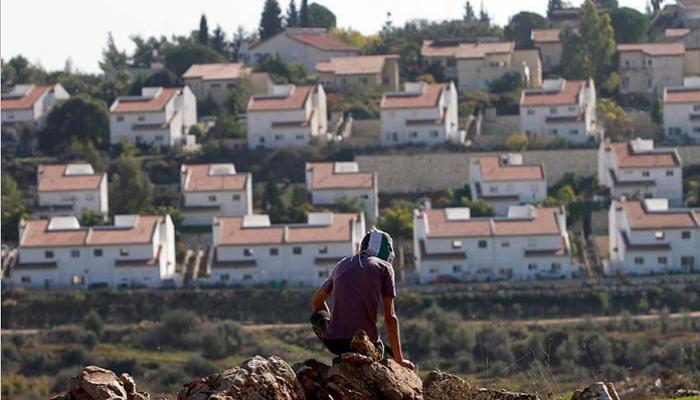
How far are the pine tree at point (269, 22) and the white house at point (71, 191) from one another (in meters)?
18.6

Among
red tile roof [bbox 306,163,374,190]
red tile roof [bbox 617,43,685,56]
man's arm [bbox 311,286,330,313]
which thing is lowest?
red tile roof [bbox 306,163,374,190]

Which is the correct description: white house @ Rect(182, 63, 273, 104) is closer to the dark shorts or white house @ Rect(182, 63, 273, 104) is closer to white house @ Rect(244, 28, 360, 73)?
white house @ Rect(244, 28, 360, 73)

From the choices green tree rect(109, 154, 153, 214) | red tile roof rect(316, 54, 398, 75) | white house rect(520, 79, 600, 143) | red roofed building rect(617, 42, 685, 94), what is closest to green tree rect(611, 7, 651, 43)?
red roofed building rect(617, 42, 685, 94)

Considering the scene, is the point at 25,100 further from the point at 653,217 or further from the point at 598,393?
the point at 598,393

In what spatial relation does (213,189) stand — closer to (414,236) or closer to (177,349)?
(414,236)

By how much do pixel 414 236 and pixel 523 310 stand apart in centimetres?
404

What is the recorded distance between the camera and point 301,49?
62.2 meters

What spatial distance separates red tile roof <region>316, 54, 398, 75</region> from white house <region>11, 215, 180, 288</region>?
1576cm

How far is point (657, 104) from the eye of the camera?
52.3m

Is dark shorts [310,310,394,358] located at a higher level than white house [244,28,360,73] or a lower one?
higher

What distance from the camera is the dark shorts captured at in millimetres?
9609

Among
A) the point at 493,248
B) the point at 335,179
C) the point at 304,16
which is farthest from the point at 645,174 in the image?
the point at 304,16

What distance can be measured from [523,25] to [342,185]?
753 inches

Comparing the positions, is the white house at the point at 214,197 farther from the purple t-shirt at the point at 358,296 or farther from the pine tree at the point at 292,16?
the purple t-shirt at the point at 358,296
